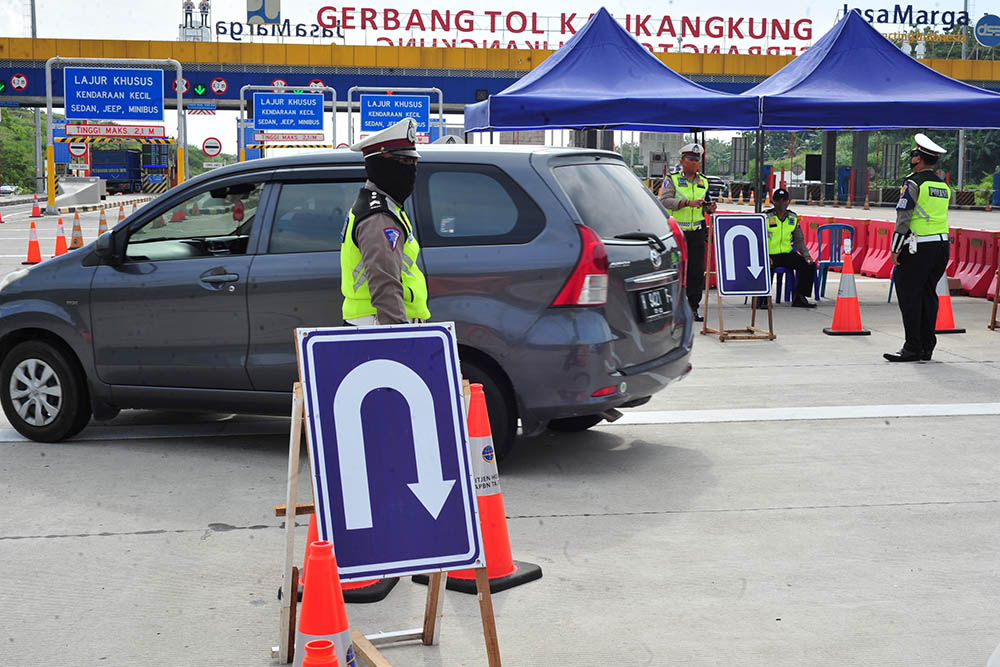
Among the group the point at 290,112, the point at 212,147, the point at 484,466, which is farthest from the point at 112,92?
the point at 484,466

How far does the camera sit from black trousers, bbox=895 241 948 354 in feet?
34.4

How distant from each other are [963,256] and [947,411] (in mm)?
9229

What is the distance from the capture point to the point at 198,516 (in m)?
5.79

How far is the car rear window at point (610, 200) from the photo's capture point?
6.70 meters

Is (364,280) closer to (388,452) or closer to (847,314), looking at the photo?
(388,452)

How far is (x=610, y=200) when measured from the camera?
6895 millimetres

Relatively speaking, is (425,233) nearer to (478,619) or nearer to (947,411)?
(478,619)

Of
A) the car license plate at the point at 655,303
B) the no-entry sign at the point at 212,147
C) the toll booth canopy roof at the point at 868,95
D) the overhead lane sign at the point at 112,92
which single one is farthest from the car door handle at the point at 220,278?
the no-entry sign at the point at 212,147

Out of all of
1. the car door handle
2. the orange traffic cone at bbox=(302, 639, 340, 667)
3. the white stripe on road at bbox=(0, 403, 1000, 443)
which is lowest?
the white stripe on road at bbox=(0, 403, 1000, 443)

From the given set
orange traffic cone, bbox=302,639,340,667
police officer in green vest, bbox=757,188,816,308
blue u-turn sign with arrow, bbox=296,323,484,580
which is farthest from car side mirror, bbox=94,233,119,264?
police officer in green vest, bbox=757,188,816,308

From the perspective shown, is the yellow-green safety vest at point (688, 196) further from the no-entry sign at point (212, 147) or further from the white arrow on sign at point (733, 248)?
the no-entry sign at point (212, 147)

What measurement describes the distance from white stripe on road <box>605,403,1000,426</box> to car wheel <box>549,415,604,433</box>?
42 centimetres

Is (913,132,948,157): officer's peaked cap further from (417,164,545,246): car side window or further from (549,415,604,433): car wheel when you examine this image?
(417,164,545,246): car side window

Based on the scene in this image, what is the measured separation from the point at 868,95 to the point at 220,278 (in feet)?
38.2
